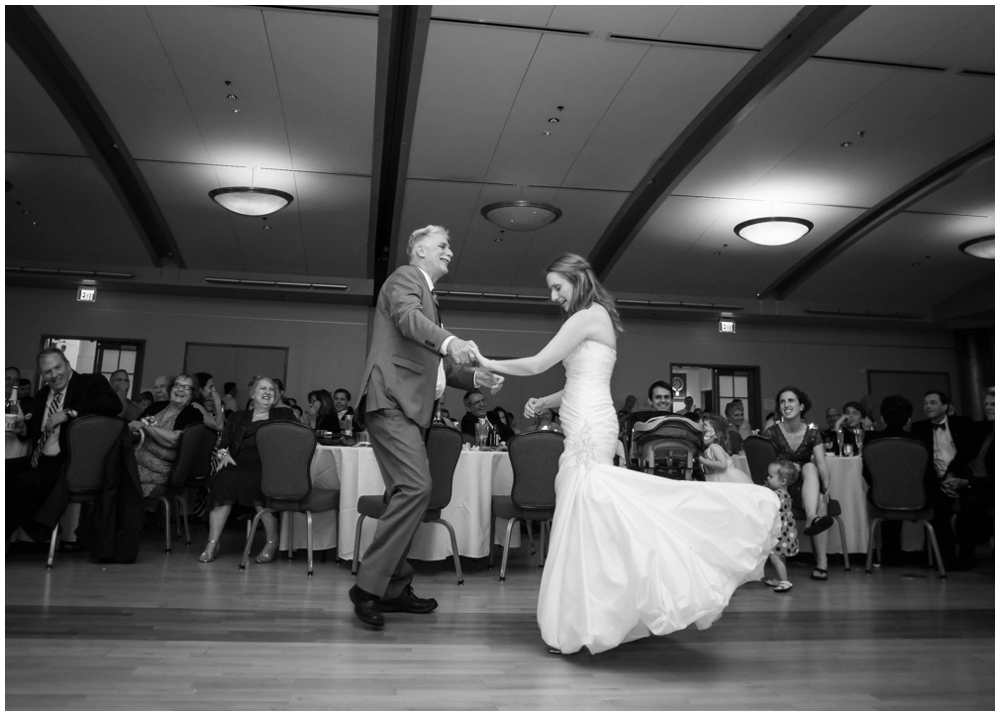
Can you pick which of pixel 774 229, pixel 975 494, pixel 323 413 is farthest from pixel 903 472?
pixel 774 229

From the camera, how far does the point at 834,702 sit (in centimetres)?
214

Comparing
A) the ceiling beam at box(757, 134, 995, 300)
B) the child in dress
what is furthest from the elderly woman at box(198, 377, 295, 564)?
the ceiling beam at box(757, 134, 995, 300)

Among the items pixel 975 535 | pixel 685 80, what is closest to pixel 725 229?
pixel 685 80

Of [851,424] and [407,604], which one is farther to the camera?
[851,424]

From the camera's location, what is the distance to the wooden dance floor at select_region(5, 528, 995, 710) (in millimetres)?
2109

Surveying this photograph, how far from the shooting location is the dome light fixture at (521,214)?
9.88 m

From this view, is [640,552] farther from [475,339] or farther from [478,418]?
[475,339]

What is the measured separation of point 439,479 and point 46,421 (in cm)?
249

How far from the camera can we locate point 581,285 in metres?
3.00

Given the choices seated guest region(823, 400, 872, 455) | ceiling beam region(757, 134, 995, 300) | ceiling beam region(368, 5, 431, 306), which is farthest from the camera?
ceiling beam region(757, 134, 995, 300)

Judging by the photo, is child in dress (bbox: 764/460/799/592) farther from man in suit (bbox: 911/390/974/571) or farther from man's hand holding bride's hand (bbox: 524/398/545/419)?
man's hand holding bride's hand (bbox: 524/398/545/419)

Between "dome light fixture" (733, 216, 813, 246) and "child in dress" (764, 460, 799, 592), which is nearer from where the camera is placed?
"child in dress" (764, 460, 799, 592)

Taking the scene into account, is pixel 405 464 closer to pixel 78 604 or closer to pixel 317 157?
pixel 78 604

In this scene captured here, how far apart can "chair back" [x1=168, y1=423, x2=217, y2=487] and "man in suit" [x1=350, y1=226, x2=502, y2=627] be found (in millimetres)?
2696
